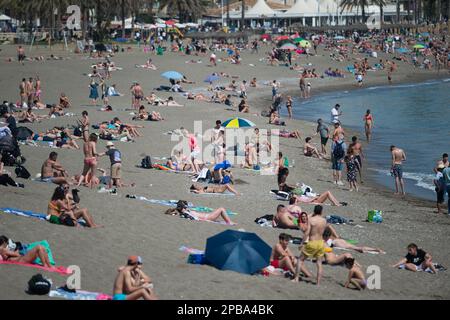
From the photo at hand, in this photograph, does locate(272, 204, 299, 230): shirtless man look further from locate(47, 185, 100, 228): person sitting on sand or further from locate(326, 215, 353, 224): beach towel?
locate(47, 185, 100, 228): person sitting on sand

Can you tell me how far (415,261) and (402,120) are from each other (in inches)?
1070

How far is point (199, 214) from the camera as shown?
1648 cm

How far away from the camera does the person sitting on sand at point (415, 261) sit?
47.2ft

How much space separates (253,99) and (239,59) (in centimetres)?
1478

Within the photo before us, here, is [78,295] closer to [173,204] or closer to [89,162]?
[173,204]

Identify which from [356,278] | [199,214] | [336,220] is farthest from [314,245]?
[336,220]

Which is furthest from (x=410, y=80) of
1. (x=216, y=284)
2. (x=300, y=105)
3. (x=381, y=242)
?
(x=216, y=284)

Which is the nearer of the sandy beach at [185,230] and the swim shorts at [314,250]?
the sandy beach at [185,230]

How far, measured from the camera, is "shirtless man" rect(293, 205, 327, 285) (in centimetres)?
1295

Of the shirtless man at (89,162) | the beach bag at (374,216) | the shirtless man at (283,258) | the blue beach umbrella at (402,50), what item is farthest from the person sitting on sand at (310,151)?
→ the blue beach umbrella at (402,50)

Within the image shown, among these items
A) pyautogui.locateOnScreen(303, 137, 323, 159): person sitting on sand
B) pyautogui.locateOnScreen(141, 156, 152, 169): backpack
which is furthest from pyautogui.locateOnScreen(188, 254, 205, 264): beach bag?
pyautogui.locateOnScreen(303, 137, 323, 159): person sitting on sand

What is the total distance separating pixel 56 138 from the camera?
24422 millimetres

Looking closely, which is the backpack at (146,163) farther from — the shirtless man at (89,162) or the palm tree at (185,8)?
the palm tree at (185,8)

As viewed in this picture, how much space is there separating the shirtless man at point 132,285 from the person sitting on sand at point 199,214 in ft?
16.1
